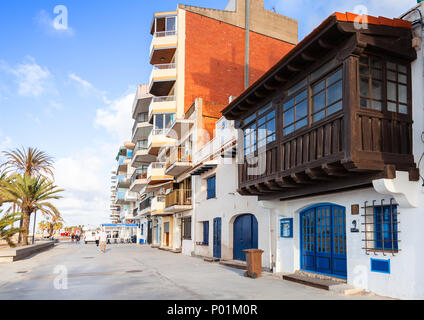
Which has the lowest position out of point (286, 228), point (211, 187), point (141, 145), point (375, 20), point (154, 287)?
point (154, 287)

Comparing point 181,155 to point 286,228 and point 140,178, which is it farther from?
point 140,178

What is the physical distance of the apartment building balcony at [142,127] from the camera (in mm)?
49812

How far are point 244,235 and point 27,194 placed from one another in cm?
2033

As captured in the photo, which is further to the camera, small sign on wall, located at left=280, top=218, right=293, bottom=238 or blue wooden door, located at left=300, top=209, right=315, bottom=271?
small sign on wall, located at left=280, top=218, right=293, bottom=238

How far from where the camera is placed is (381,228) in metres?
10.3

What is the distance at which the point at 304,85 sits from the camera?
39.1ft

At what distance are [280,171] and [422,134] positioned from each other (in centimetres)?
403

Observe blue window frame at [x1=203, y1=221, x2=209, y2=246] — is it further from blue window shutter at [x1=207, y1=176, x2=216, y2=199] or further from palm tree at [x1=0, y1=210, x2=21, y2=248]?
palm tree at [x1=0, y1=210, x2=21, y2=248]

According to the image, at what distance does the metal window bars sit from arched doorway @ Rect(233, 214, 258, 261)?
7700 millimetres

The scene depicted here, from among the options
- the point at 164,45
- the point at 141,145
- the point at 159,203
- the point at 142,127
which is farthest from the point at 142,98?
the point at 159,203

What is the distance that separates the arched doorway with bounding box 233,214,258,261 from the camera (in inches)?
719

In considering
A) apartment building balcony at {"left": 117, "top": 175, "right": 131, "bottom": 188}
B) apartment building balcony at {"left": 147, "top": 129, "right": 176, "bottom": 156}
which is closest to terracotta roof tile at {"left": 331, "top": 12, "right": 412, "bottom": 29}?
apartment building balcony at {"left": 147, "top": 129, "right": 176, "bottom": 156}

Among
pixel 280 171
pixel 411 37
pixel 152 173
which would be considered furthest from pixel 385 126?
pixel 152 173

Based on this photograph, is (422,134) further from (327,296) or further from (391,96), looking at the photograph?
(327,296)
